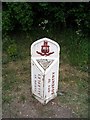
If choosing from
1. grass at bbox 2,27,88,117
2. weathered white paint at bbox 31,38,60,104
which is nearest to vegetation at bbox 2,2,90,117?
grass at bbox 2,27,88,117

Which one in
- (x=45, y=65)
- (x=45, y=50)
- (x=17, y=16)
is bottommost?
(x=45, y=65)

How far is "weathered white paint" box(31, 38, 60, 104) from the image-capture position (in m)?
5.23

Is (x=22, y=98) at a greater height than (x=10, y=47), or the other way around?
(x=10, y=47)

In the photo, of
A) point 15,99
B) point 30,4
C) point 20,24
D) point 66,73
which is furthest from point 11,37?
point 15,99

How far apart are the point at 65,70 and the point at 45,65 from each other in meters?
1.22

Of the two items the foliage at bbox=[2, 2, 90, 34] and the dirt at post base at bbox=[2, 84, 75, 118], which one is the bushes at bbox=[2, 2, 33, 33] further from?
the dirt at post base at bbox=[2, 84, 75, 118]

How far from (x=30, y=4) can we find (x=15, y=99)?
2672 millimetres

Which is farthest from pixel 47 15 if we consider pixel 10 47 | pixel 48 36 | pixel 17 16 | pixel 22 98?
pixel 22 98

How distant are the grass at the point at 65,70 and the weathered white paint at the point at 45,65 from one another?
377mm

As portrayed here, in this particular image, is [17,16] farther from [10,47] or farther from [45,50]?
[45,50]

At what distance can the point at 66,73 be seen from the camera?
634 cm

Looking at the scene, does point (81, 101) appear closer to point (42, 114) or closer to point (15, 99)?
point (42, 114)

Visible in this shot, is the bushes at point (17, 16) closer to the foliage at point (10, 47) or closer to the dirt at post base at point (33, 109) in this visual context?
the foliage at point (10, 47)

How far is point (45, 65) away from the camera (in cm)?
527
